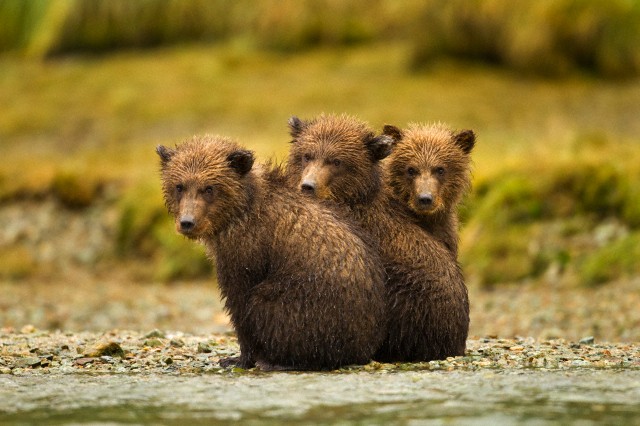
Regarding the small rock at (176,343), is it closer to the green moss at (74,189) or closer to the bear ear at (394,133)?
the bear ear at (394,133)

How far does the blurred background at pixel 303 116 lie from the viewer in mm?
17625

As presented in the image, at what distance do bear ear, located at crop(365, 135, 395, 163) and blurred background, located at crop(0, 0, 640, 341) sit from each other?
5128mm

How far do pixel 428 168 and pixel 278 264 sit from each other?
187 centimetres

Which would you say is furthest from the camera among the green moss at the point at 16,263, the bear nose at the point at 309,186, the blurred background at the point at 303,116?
the green moss at the point at 16,263

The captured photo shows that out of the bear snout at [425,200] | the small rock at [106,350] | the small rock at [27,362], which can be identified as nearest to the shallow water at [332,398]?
the small rock at [27,362]

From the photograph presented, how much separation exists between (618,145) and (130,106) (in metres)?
11.6

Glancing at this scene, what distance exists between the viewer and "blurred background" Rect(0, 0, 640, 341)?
57.8 feet

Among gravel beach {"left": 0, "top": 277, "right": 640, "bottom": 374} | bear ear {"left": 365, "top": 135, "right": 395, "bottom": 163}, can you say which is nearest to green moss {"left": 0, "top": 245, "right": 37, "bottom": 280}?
gravel beach {"left": 0, "top": 277, "right": 640, "bottom": 374}

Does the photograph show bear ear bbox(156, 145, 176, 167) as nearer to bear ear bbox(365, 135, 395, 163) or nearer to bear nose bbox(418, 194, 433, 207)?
bear ear bbox(365, 135, 395, 163)

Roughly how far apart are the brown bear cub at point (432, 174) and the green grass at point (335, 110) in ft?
20.3

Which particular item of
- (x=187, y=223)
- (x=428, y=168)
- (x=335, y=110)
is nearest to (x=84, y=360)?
(x=187, y=223)

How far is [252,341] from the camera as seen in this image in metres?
10.0

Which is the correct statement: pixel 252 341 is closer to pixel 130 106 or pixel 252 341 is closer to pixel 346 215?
pixel 346 215

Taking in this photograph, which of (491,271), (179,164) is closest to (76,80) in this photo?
(491,271)
